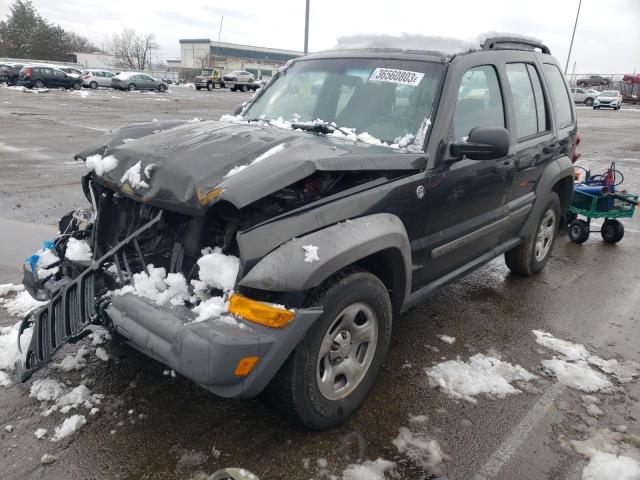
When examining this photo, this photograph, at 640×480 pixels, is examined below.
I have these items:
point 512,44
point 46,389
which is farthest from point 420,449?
point 512,44

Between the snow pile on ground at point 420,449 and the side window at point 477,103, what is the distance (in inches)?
73.7

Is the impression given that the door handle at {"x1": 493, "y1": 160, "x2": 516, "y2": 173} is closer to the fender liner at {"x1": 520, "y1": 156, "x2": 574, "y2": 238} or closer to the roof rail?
the fender liner at {"x1": 520, "y1": 156, "x2": 574, "y2": 238}

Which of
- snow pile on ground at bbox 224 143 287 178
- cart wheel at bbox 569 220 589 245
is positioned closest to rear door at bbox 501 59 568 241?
cart wheel at bbox 569 220 589 245

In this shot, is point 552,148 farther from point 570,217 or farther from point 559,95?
point 570,217

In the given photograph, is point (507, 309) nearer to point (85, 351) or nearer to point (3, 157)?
point (85, 351)

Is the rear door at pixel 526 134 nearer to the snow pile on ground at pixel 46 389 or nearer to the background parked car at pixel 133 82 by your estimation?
the snow pile on ground at pixel 46 389

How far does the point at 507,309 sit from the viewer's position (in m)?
4.48

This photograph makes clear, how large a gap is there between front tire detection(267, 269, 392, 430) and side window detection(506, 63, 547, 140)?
2.21 m

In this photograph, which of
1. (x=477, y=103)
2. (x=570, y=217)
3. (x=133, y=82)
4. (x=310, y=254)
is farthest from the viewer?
(x=133, y=82)

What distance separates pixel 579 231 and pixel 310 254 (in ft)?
17.1

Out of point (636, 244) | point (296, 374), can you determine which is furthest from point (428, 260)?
point (636, 244)

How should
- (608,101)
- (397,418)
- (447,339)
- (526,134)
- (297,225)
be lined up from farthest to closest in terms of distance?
(608,101), (526,134), (447,339), (397,418), (297,225)

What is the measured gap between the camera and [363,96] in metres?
3.56

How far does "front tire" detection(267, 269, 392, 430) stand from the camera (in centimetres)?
250
